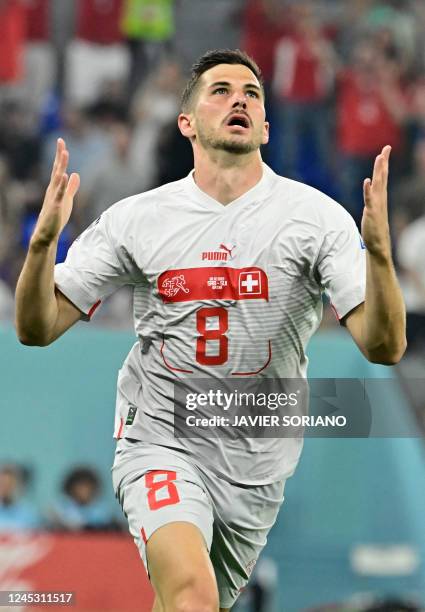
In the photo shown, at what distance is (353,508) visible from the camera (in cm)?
735

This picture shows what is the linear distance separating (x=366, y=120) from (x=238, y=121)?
22.2 feet

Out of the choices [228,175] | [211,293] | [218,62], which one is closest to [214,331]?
[211,293]

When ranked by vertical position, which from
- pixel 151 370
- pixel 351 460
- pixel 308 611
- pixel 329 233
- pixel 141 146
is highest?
pixel 329 233

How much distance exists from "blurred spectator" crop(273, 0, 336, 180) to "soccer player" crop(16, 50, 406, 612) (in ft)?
20.9

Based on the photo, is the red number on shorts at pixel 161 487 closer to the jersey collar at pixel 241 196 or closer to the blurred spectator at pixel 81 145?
the jersey collar at pixel 241 196

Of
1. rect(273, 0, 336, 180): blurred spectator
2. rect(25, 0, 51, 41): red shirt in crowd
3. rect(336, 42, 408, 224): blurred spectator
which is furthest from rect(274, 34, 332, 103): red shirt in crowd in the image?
rect(25, 0, 51, 41): red shirt in crowd

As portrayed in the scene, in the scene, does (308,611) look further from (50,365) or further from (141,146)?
(141,146)

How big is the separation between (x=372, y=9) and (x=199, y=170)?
8093 millimetres

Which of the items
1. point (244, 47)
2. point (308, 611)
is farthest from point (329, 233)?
point (244, 47)

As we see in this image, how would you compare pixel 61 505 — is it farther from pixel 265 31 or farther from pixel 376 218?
pixel 265 31

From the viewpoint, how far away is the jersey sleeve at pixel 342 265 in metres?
4.45

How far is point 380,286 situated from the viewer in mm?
4133

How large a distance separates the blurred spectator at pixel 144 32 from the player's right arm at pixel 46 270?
299 inches

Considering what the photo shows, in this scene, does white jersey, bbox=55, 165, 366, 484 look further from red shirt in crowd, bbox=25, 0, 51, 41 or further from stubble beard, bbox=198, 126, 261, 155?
red shirt in crowd, bbox=25, 0, 51, 41
